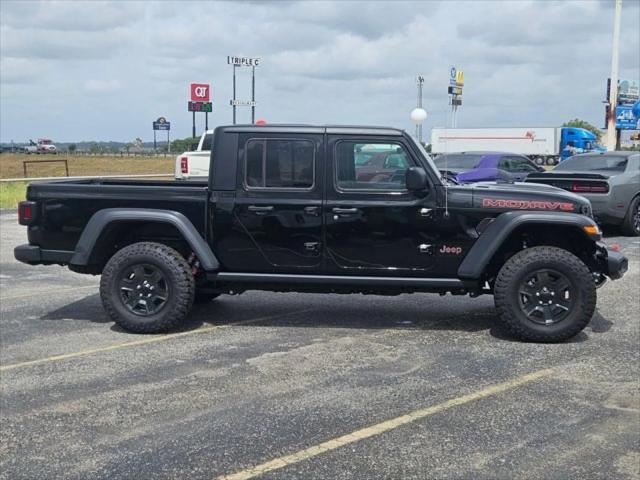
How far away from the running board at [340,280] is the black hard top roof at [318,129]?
4.23 feet

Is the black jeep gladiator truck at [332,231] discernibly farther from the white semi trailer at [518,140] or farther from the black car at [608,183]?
the white semi trailer at [518,140]

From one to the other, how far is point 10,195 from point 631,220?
19504 millimetres

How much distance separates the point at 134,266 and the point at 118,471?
3044mm

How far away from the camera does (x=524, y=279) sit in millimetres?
6414

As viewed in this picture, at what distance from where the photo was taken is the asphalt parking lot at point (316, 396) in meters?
3.99

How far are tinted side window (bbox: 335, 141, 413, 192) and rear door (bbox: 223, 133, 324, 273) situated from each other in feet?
0.64

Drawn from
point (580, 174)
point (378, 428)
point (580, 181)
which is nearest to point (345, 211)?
point (378, 428)

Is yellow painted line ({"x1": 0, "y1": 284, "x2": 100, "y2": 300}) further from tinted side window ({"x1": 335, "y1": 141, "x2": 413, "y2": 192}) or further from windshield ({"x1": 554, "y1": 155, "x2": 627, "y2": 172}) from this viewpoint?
windshield ({"x1": 554, "y1": 155, "x2": 627, "y2": 172})

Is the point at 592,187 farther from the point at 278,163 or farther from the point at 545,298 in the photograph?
Answer: the point at 278,163

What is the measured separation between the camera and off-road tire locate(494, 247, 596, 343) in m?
6.34

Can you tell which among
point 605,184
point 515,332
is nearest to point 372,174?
point 515,332

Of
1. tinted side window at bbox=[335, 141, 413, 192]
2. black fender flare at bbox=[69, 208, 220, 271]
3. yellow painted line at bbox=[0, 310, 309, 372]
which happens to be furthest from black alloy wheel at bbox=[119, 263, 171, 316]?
tinted side window at bbox=[335, 141, 413, 192]

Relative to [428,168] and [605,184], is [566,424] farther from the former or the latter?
[605,184]

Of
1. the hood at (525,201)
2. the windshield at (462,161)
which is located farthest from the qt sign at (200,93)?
the hood at (525,201)
